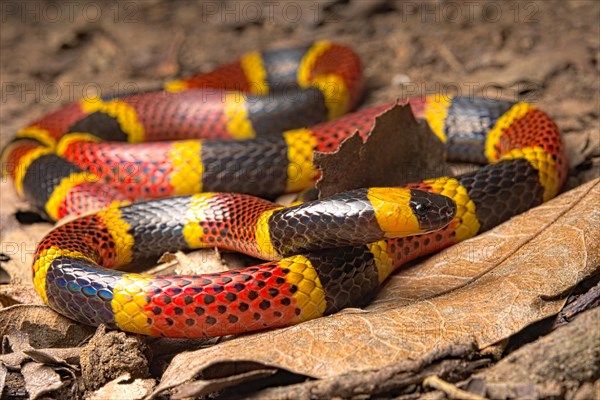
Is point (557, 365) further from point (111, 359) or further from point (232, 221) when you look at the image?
point (232, 221)

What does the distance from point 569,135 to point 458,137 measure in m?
0.97

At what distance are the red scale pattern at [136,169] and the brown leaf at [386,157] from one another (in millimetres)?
2022

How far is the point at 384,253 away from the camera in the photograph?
5.09m

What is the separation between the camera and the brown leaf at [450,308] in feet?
13.0

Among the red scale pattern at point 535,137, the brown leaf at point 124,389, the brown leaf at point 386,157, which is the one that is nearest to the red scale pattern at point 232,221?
the brown leaf at point 386,157

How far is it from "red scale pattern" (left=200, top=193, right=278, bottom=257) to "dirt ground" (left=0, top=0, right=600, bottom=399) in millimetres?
2430

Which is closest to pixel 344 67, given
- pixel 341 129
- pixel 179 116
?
pixel 341 129

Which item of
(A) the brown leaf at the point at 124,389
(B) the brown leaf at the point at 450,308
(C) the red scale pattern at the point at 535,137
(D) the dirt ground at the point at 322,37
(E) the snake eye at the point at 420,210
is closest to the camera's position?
(B) the brown leaf at the point at 450,308

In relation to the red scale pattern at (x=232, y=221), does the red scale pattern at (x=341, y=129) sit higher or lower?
higher

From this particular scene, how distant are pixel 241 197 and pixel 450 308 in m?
2.04

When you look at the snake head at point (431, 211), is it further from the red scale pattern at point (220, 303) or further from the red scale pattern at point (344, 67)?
the red scale pattern at point (344, 67)

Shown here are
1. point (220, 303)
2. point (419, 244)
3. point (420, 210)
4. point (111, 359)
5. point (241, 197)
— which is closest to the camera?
point (111, 359)

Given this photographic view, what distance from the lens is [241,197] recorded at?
571cm

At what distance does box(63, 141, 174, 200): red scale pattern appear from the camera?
6758 millimetres
